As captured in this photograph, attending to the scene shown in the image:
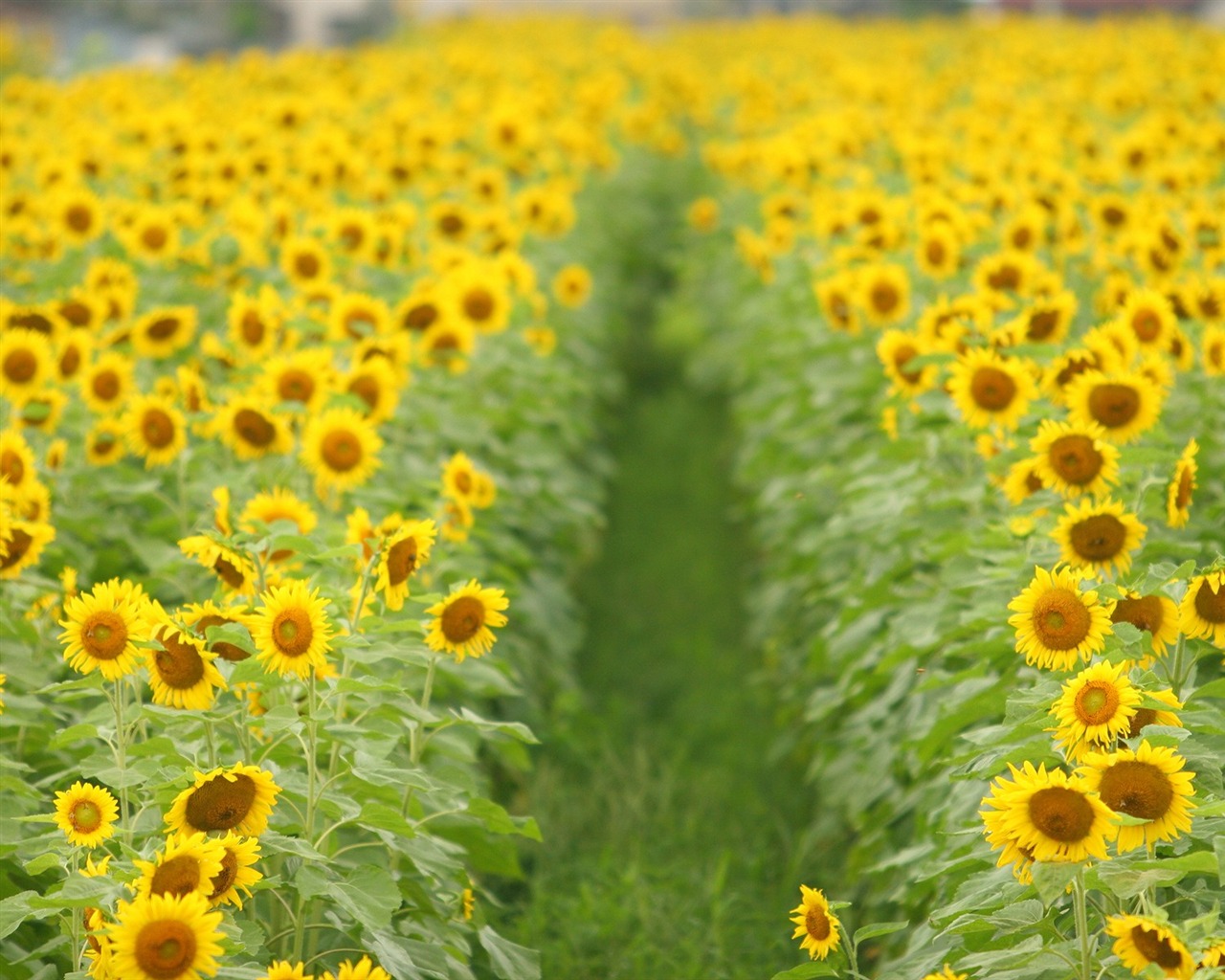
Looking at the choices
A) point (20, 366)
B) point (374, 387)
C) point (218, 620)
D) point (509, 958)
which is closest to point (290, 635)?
point (218, 620)

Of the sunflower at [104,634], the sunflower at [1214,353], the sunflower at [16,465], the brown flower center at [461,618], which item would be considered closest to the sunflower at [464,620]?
the brown flower center at [461,618]

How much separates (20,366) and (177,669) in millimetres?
2024

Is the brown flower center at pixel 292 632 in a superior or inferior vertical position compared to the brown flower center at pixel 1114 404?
inferior

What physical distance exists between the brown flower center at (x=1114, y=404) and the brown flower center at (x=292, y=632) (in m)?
1.90

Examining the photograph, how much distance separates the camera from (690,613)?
670cm

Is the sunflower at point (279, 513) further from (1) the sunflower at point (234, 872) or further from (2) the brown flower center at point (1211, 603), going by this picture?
(2) the brown flower center at point (1211, 603)

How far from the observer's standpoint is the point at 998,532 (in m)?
3.47

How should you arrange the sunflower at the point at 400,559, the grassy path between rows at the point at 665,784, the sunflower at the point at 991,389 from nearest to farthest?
1. the sunflower at the point at 400,559
2. the sunflower at the point at 991,389
3. the grassy path between rows at the point at 665,784

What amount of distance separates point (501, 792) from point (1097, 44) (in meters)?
11.7

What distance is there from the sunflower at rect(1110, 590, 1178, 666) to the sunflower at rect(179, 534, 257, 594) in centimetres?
160

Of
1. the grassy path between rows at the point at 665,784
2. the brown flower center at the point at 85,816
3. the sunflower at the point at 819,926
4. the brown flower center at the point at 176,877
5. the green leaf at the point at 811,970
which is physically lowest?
the grassy path between rows at the point at 665,784

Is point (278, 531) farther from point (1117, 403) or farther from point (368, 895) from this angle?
point (1117, 403)

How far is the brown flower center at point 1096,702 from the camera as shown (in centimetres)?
234

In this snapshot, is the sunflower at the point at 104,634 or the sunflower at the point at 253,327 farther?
the sunflower at the point at 253,327
